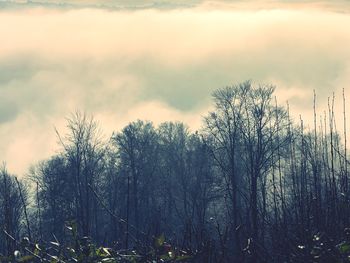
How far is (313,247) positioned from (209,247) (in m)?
0.87

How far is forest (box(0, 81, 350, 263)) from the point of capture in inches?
233

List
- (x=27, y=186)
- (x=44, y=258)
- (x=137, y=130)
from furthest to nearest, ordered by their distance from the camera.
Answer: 1. (x=27, y=186)
2. (x=137, y=130)
3. (x=44, y=258)

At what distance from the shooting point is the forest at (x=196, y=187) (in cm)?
591

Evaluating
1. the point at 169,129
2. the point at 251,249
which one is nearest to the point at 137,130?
the point at 169,129

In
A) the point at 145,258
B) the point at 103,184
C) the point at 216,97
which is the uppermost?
the point at 216,97

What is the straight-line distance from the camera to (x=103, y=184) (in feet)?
165

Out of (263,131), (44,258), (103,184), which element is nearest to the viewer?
(44,258)

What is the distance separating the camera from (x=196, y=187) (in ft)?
28.7

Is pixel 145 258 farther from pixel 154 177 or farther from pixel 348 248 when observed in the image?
pixel 154 177

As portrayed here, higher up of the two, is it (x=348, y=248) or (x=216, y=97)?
(x=216, y=97)

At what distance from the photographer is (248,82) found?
45156 millimetres

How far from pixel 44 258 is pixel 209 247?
1358mm

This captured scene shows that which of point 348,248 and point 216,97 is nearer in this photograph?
point 348,248

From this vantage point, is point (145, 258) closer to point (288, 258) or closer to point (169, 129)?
point (288, 258)
